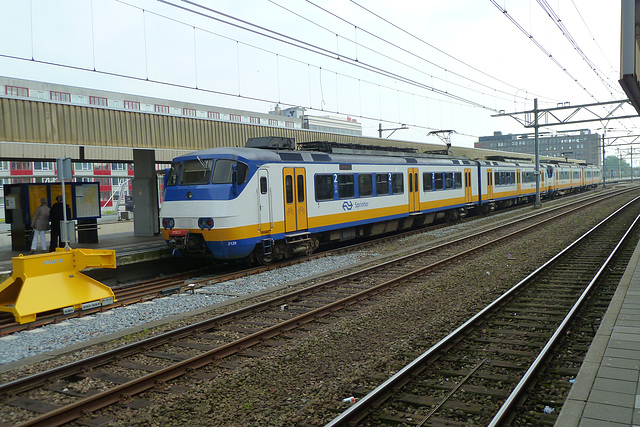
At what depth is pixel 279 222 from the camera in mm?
13555

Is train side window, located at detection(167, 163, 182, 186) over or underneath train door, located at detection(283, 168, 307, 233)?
over

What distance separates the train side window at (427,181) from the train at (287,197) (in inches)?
1.6

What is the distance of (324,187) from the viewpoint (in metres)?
15.2

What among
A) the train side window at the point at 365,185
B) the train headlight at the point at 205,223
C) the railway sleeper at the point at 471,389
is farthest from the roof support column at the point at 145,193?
the railway sleeper at the point at 471,389

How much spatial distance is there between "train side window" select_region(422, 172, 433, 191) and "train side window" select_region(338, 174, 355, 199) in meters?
5.36

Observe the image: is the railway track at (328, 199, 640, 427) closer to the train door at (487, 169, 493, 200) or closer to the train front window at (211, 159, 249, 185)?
the train front window at (211, 159, 249, 185)

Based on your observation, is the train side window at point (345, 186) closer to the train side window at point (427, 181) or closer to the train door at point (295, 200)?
the train door at point (295, 200)

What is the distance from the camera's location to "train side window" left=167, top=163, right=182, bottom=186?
13125mm

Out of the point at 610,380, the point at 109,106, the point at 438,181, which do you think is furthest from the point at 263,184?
the point at 109,106

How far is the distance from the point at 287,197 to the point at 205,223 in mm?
2509

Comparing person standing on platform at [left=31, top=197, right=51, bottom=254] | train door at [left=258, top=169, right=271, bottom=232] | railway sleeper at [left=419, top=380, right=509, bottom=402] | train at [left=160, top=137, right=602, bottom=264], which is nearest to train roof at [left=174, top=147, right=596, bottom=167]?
train at [left=160, top=137, right=602, bottom=264]

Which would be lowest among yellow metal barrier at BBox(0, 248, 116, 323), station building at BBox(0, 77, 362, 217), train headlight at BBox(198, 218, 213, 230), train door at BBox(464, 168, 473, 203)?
yellow metal barrier at BBox(0, 248, 116, 323)

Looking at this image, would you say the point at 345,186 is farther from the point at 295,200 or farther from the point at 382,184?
the point at 295,200

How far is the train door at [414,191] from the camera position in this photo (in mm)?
19969
